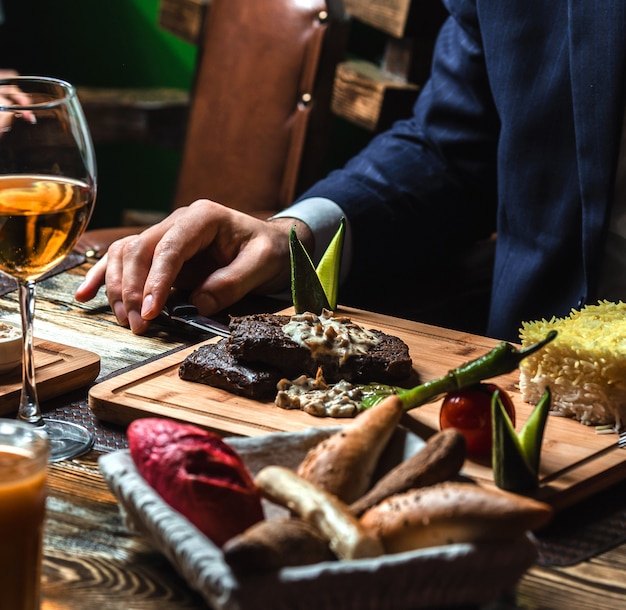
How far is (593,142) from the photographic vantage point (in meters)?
2.04

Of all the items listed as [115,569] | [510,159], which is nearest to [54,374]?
[115,569]

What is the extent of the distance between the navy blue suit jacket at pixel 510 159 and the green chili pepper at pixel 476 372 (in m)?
0.88

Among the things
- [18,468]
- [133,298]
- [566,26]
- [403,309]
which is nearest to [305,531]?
[18,468]

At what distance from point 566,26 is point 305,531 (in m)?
1.65

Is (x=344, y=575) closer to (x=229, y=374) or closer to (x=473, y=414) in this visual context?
(x=473, y=414)

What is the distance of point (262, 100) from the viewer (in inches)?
131

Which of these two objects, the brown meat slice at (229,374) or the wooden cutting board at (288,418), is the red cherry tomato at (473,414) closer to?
the wooden cutting board at (288,418)

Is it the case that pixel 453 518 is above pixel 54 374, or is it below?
above

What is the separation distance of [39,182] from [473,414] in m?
0.60

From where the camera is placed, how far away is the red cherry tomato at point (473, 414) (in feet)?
3.95

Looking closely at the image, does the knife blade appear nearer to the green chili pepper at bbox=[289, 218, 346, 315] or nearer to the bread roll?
the green chili pepper at bbox=[289, 218, 346, 315]

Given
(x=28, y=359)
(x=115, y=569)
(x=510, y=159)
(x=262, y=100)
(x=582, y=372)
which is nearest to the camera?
(x=115, y=569)

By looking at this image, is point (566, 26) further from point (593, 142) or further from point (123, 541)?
point (123, 541)

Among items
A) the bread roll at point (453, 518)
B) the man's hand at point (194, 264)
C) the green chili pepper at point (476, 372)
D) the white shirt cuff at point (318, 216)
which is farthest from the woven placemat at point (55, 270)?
the bread roll at point (453, 518)
